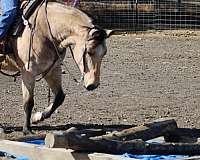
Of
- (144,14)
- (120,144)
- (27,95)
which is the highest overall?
(144,14)

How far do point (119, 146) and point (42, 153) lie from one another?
2.60 feet

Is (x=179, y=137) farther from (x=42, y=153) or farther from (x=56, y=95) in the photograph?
(x=56, y=95)

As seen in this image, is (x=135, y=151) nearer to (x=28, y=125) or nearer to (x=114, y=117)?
(x=28, y=125)

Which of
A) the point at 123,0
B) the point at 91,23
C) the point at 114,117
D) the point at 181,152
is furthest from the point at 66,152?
the point at 123,0

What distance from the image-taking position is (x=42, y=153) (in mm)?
6648

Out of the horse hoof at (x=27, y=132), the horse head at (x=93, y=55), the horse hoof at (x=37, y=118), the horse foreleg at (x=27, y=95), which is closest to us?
the horse head at (x=93, y=55)

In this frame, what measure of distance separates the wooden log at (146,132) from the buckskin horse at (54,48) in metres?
0.65

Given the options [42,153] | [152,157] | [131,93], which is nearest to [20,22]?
[42,153]

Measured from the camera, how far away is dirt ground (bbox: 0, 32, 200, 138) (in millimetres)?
10078

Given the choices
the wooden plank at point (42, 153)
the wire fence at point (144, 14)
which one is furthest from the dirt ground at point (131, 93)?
the wire fence at point (144, 14)

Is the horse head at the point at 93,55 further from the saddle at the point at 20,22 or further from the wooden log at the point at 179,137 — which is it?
the saddle at the point at 20,22

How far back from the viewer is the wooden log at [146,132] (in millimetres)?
7211

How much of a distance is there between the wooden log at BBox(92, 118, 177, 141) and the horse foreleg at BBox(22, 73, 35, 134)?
1.68m

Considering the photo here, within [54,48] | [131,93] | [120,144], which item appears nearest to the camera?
[120,144]
